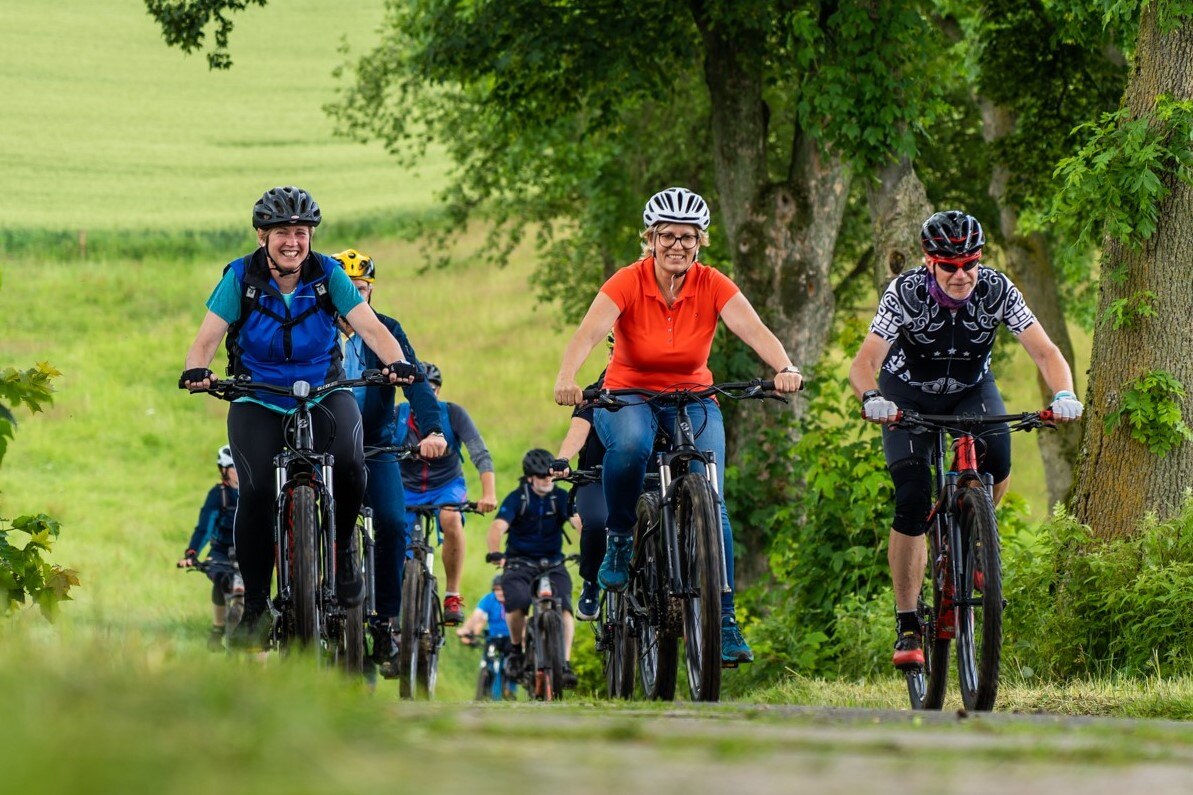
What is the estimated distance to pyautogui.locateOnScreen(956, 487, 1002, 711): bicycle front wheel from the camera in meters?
7.98

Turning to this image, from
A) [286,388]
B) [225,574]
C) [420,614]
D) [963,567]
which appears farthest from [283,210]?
[225,574]

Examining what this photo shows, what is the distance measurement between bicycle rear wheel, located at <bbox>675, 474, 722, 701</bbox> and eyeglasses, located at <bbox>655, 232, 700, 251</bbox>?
108 cm

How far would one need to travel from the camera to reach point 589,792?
3.56 m

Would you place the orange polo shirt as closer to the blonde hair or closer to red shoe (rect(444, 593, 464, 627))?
the blonde hair

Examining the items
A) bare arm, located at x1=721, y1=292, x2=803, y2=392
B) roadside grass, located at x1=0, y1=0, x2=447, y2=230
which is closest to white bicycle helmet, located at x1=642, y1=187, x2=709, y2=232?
bare arm, located at x1=721, y1=292, x2=803, y2=392

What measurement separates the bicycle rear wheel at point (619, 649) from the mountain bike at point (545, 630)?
4.58m

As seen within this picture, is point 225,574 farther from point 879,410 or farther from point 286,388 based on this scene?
point 879,410

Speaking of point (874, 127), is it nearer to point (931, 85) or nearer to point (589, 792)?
point (931, 85)

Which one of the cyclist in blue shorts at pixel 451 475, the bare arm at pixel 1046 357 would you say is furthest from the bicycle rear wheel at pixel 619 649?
the bare arm at pixel 1046 357

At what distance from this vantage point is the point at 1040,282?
28125 millimetres

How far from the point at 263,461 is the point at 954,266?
10.5 ft

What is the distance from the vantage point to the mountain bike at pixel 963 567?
8047 millimetres

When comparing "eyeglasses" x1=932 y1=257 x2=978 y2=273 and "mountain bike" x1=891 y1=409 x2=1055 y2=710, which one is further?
"eyeglasses" x1=932 y1=257 x2=978 y2=273

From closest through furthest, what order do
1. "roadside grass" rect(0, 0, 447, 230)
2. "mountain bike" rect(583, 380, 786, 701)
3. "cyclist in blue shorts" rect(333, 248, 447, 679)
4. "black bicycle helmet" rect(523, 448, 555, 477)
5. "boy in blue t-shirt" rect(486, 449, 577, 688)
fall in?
"mountain bike" rect(583, 380, 786, 701), "cyclist in blue shorts" rect(333, 248, 447, 679), "black bicycle helmet" rect(523, 448, 555, 477), "boy in blue t-shirt" rect(486, 449, 577, 688), "roadside grass" rect(0, 0, 447, 230)
